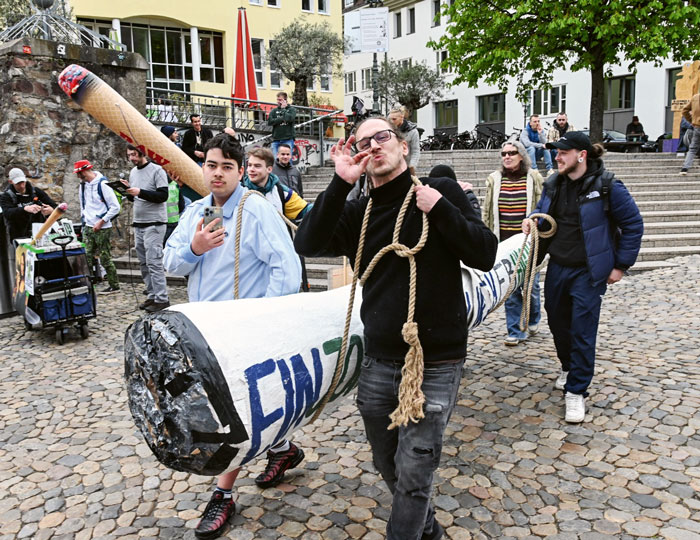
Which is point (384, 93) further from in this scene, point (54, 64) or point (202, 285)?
point (202, 285)

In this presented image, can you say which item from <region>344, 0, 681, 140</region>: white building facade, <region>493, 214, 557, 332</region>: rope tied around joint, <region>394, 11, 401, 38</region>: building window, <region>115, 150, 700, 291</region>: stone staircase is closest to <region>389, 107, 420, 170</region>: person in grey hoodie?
<region>115, 150, 700, 291</region>: stone staircase

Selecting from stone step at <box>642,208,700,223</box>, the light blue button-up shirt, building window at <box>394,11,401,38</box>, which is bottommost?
stone step at <box>642,208,700,223</box>

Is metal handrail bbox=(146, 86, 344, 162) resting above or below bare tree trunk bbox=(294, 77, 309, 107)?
below

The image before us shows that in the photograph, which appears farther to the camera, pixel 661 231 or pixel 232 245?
pixel 661 231

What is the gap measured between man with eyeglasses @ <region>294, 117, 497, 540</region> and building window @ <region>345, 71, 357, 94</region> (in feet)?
151

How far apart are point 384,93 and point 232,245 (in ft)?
107

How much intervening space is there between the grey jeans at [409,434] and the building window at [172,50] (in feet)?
94.7

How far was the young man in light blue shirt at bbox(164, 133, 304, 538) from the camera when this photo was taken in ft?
9.58

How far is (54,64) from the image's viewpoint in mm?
9594

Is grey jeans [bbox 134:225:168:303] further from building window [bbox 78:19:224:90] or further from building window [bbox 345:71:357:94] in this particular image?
→ building window [bbox 345:71:357:94]

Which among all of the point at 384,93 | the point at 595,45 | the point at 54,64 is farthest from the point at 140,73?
the point at 384,93

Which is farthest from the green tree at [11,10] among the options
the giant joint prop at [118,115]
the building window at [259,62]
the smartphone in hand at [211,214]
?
the smartphone in hand at [211,214]

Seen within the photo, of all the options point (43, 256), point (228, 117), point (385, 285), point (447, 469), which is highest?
point (228, 117)

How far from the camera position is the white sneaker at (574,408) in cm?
404
